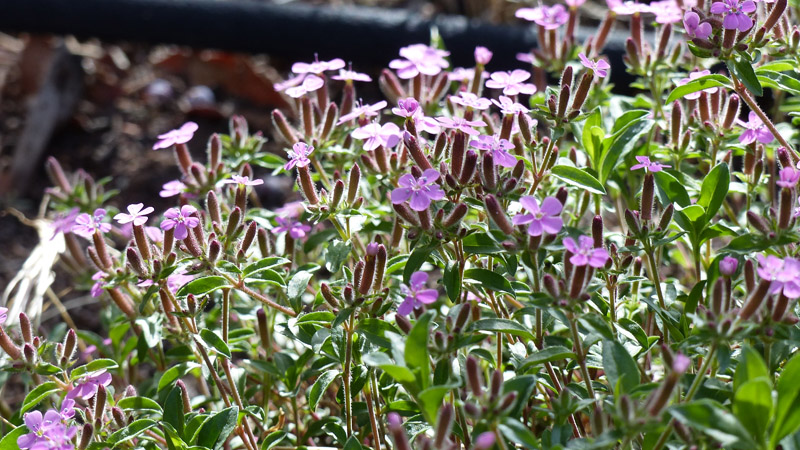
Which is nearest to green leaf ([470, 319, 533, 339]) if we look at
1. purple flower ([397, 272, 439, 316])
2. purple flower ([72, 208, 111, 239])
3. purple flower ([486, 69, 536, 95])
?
purple flower ([397, 272, 439, 316])

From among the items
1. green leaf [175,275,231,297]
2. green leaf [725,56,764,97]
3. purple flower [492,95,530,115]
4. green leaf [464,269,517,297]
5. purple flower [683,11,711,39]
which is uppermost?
purple flower [683,11,711,39]

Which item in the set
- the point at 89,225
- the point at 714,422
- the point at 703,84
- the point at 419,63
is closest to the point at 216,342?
the point at 89,225

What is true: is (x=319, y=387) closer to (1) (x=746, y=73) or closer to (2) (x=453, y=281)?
(2) (x=453, y=281)

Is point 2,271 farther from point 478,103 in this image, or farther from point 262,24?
point 478,103

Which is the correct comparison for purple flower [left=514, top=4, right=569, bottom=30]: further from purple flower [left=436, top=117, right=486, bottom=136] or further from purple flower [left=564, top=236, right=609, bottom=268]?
purple flower [left=564, top=236, right=609, bottom=268]

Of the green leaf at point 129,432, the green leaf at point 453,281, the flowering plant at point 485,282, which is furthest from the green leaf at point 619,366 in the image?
the green leaf at point 129,432

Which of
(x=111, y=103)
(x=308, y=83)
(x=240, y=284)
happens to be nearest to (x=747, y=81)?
(x=308, y=83)

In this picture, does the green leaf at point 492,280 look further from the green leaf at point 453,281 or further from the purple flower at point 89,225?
the purple flower at point 89,225
